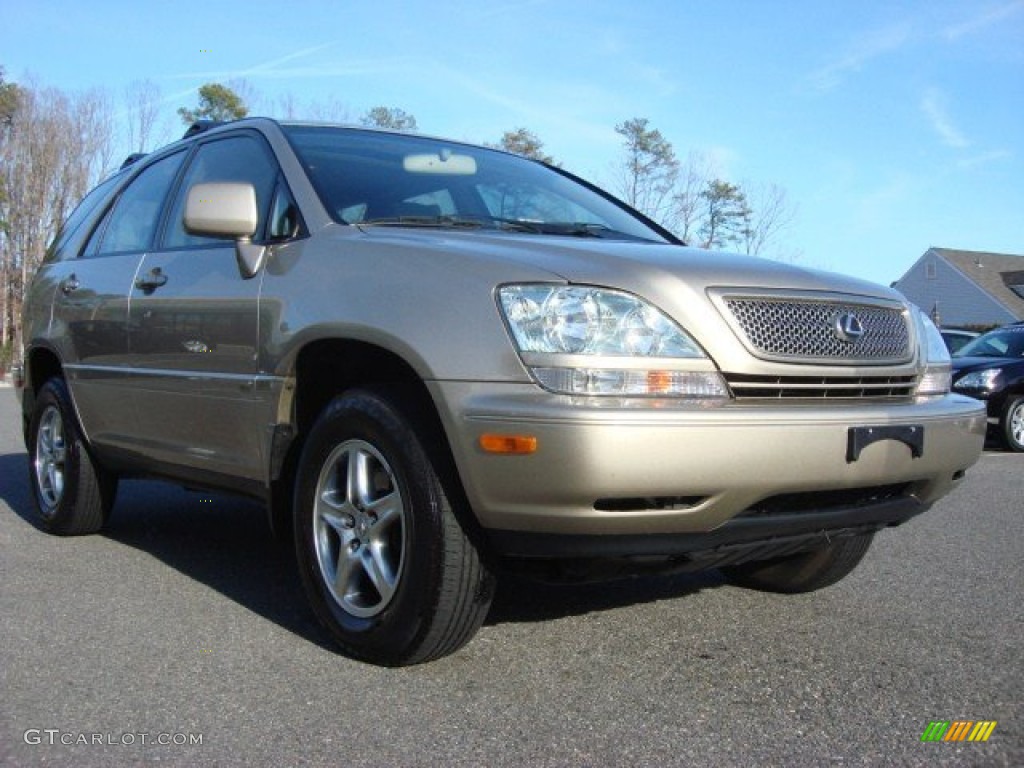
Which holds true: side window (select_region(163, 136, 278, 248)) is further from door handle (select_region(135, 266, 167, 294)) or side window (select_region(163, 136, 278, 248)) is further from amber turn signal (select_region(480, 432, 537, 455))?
amber turn signal (select_region(480, 432, 537, 455))

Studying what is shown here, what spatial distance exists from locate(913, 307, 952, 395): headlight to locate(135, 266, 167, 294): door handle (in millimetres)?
2917

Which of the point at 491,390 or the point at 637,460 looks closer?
the point at 637,460

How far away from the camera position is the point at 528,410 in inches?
108

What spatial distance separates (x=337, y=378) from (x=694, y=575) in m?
1.90

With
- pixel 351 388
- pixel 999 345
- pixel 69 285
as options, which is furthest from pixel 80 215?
pixel 999 345

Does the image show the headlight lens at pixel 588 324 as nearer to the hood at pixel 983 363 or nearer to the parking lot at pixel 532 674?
the parking lot at pixel 532 674

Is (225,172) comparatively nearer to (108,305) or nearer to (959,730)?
(108,305)

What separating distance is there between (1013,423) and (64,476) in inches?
380

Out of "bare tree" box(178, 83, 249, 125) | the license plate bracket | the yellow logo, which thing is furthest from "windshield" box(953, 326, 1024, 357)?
"bare tree" box(178, 83, 249, 125)

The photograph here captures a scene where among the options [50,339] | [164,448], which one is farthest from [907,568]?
[50,339]

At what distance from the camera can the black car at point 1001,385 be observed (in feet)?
36.7

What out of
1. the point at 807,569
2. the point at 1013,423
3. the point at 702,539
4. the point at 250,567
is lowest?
the point at 250,567

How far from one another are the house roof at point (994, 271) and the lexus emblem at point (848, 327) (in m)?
52.6

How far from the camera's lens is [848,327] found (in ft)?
10.6
